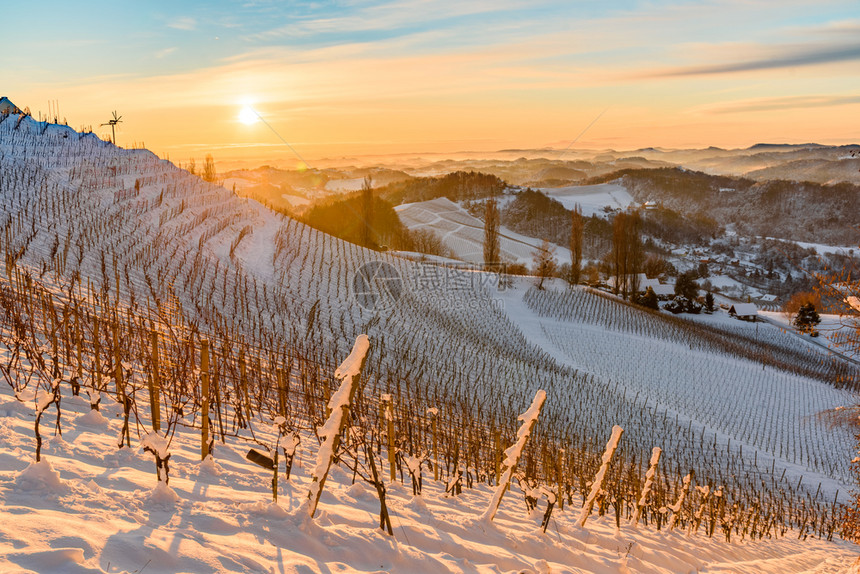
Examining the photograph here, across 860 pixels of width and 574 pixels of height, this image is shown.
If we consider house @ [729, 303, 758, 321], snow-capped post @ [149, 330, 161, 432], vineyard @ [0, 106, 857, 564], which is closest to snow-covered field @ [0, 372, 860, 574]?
snow-capped post @ [149, 330, 161, 432]

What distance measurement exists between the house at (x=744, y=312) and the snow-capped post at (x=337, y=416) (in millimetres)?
57582

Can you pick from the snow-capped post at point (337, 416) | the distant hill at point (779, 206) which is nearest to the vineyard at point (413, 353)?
the snow-capped post at point (337, 416)

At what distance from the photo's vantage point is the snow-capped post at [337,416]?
3.78 meters

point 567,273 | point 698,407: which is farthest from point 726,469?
point 567,273

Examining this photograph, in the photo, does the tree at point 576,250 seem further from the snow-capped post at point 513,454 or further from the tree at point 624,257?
the snow-capped post at point 513,454

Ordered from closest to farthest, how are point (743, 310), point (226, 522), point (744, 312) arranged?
point (226, 522)
point (744, 312)
point (743, 310)

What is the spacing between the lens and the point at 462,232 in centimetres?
11212

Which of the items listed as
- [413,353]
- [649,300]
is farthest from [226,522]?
[649,300]

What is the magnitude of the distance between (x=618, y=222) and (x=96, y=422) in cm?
5125

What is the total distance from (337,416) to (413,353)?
15.8 meters

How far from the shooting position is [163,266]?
19047 millimetres

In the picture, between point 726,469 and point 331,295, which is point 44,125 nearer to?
point 331,295

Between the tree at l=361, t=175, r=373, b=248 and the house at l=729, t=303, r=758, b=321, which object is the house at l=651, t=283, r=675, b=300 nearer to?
the house at l=729, t=303, r=758, b=321

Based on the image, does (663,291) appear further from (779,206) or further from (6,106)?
(779,206)
